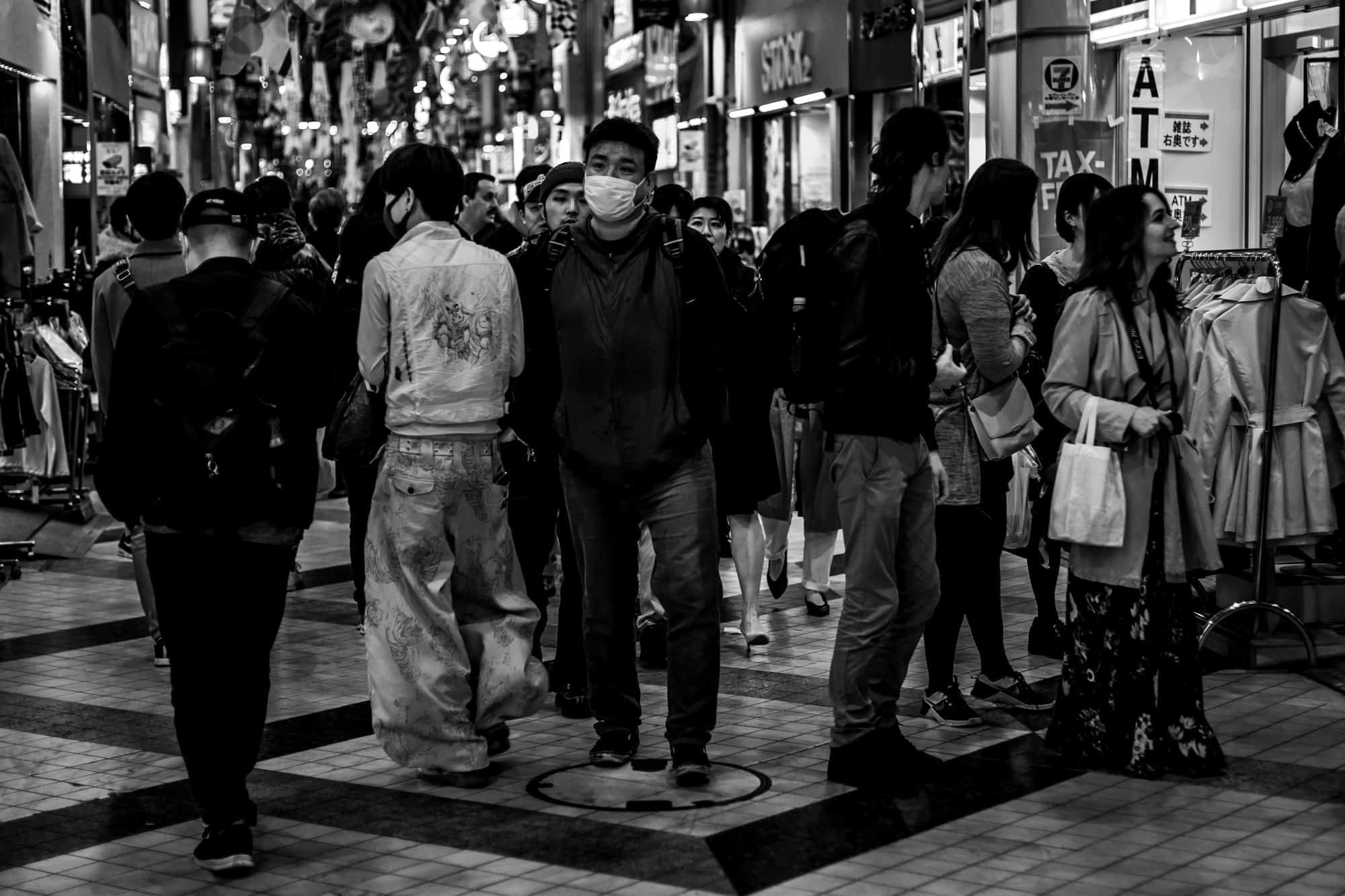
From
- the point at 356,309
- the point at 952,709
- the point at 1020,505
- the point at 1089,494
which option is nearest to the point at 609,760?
the point at 952,709

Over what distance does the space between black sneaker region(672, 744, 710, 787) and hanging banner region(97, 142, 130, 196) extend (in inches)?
612

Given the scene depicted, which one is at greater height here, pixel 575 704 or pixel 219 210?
pixel 219 210

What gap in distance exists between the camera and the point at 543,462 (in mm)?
6699

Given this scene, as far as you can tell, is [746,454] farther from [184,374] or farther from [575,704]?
[184,374]

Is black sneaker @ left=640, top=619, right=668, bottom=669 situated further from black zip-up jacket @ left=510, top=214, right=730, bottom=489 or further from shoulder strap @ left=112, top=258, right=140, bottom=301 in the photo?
shoulder strap @ left=112, top=258, right=140, bottom=301

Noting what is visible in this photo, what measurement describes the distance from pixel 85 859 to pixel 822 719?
9.24ft

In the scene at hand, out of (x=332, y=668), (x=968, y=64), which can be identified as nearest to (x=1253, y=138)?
(x=968, y=64)

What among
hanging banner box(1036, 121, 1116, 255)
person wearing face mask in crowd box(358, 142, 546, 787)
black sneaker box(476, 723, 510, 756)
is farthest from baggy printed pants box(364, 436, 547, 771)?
hanging banner box(1036, 121, 1116, 255)

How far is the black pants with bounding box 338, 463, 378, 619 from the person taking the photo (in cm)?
847

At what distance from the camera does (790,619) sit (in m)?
9.40

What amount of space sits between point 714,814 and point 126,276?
149 inches

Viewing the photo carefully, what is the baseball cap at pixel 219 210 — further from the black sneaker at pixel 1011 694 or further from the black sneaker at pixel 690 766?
the black sneaker at pixel 1011 694

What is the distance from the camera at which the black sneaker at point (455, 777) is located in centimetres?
622

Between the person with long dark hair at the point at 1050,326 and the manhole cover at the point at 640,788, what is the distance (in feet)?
6.99
